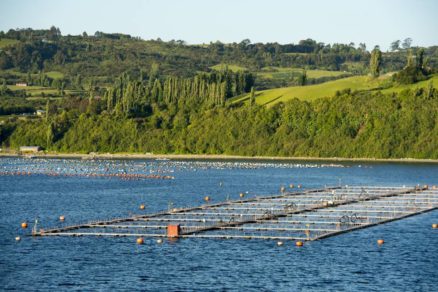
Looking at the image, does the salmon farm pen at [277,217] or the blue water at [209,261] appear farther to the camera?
the salmon farm pen at [277,217]

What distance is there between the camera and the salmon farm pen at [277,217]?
80312mm

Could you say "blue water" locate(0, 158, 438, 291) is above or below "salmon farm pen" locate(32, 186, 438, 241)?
below

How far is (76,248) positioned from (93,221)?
15603 mm

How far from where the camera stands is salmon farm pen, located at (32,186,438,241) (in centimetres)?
8031

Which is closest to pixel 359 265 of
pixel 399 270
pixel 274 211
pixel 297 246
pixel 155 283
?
pixel 399 270

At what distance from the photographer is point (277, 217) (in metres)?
90.8

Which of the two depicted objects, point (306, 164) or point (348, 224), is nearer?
point (348, 224)

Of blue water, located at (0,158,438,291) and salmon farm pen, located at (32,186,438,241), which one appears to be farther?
salmon farm pen, located at (32,186,438,241)

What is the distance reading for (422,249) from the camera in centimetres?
7438

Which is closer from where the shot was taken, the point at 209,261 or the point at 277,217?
the point at 209,261

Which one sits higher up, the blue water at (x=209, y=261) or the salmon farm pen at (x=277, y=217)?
the salmon farm pen at (x=277, y=217)

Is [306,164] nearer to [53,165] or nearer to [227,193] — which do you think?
[53,165]

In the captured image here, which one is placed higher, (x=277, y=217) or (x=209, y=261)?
(x=277, y=217)

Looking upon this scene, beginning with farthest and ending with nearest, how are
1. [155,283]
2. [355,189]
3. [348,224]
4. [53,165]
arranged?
1. [53,165]
2. [355,189]
3. [348,224]
4. [155,283]
